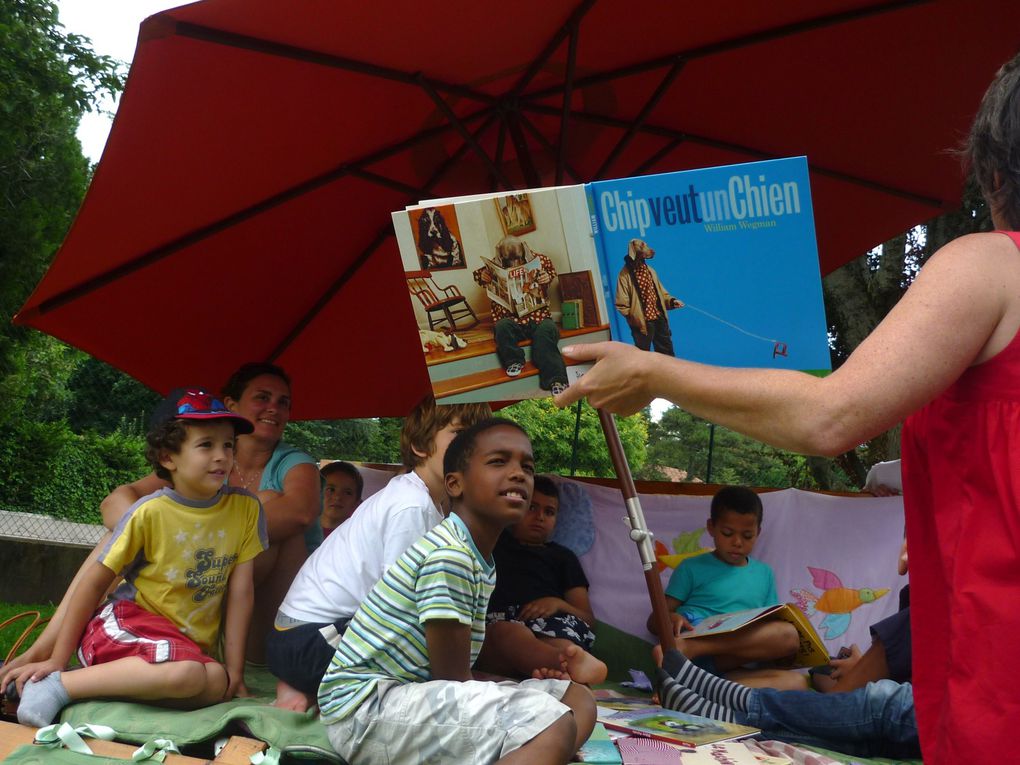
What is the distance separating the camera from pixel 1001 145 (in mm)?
1173

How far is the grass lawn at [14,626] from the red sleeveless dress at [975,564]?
452cm

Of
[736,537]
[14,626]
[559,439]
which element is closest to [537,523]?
[736,537]

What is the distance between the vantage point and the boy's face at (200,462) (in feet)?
10.1

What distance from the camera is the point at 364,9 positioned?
2.55 meters

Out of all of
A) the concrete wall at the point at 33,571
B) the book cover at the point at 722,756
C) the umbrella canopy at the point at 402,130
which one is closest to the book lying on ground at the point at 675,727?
the book cover at the point at 722,756

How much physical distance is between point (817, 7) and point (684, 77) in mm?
558

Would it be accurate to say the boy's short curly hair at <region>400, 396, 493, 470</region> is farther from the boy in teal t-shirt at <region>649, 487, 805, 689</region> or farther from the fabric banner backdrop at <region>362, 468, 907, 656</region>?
the fabric banner backdrop at <region>362, 468, 907, 656</region>

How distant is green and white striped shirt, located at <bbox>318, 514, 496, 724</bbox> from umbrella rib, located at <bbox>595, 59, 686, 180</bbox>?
5.90 ft

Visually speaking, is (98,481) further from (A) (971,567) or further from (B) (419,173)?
(A) (971,567)

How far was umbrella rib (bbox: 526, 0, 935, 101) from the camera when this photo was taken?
320cm

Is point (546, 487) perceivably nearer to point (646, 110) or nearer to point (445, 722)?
point (646, 110)

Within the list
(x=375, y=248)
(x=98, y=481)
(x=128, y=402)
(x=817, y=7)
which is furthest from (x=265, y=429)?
(x=128, y=402)

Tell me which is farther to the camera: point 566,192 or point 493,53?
point 493,53

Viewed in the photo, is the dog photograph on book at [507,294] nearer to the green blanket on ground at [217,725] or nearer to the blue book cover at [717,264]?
the blue book cover at [717,264]
